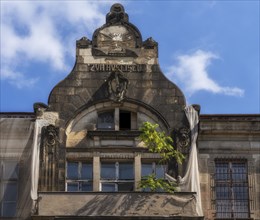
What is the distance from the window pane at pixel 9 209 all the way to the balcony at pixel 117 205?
8.79 feet

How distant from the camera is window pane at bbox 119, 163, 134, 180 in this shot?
28172 millimetres

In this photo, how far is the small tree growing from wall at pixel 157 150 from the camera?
26.2 metres

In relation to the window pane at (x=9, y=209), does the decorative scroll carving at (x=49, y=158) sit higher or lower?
higher

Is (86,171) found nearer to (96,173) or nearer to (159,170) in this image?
(96,173)

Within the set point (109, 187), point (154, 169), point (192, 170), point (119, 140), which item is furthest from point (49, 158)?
point (192, 170)

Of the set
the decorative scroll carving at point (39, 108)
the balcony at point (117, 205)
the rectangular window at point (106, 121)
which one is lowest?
the balcony at point (117, 205)

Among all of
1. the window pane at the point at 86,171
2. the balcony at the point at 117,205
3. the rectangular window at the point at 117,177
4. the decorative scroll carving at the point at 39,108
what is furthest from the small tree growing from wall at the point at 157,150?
the decorative scroll carving at the point at 39,108

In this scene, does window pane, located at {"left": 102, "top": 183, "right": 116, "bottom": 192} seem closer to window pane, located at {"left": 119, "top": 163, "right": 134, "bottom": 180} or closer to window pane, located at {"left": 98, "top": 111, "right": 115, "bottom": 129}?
window pane, located at {"left": 119, "top": 163, "right": 134, "bottom": 180}

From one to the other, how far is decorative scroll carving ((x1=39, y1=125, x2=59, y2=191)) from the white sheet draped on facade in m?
4.03

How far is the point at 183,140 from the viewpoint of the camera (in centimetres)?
2822

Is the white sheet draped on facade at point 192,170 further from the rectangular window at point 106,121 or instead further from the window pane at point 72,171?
the window pane at point 72,171

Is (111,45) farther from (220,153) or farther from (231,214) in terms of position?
(231,214)

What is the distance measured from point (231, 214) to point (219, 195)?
817mm

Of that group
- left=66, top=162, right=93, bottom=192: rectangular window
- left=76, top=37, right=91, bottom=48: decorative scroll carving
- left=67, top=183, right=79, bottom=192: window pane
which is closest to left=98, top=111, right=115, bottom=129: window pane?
left=66, top=162, right=93, bottom=192: rectangular window
